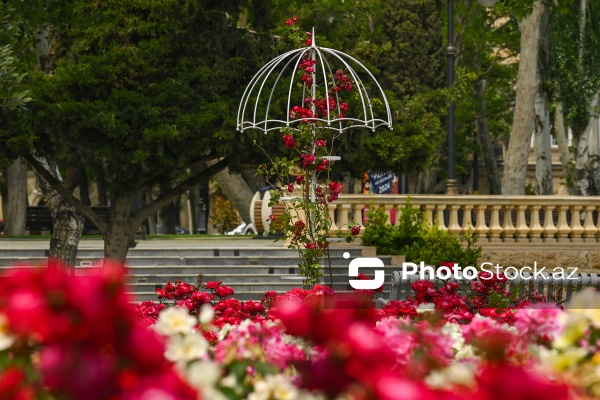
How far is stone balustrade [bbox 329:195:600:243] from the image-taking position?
2133 centimetres

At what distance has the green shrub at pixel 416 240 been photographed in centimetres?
1958

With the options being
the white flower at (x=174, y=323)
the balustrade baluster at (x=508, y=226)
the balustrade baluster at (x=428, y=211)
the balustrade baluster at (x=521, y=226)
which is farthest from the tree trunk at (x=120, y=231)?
the white flower at (x=174, y=323)

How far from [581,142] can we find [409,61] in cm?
947

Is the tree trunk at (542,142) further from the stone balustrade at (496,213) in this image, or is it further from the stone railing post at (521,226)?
the stone railing post at (521,226)

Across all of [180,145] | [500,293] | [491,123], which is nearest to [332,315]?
[500,293]

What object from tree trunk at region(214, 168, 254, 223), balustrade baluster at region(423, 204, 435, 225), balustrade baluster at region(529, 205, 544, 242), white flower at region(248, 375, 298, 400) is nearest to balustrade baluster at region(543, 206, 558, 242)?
balustrade baluster at region(529, 205, 544, 242)

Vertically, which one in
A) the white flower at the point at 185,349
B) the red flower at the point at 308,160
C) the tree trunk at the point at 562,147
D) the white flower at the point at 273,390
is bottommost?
the white flower at the point at 273,390

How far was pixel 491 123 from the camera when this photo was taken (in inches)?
1944

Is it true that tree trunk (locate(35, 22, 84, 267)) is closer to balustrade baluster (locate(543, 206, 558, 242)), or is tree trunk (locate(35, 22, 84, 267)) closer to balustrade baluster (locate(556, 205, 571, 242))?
balustrade baluster (locate(543, 206, 558, 242))

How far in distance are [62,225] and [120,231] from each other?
1155mm

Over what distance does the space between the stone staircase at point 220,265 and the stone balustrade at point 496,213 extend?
2.91 ft

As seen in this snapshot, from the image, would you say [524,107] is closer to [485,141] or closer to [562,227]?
[562,227]

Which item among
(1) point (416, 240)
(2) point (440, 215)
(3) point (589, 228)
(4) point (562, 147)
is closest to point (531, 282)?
(1) point (416, 240)

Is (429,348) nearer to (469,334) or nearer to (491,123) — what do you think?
(469,334)
